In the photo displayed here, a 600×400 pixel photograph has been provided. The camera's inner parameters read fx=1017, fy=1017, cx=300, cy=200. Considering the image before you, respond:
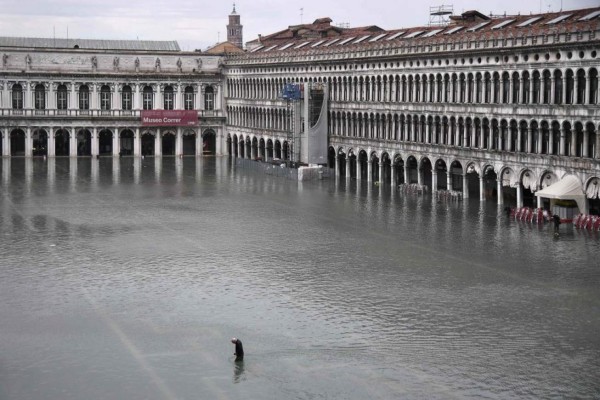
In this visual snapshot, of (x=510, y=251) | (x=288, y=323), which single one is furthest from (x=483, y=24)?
(x=288, y=323)

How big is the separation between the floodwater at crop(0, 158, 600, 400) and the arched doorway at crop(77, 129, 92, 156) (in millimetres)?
55201

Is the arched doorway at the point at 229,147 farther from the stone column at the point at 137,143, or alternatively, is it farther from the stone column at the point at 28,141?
the stone column at the point at 28,141

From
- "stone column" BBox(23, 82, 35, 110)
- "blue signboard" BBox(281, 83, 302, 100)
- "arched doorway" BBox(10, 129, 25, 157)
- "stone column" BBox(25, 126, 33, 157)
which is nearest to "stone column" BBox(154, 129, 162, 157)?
"stone column" BBox(25, 126, 33, 157)

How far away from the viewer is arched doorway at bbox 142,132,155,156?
138000 mm

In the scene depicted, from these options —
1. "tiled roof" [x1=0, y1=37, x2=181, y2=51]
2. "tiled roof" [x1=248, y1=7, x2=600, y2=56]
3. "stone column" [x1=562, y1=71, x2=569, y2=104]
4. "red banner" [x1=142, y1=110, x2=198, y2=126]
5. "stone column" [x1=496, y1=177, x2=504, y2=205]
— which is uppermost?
"tiled roof" [x1=0, y1=37, x2=181, y2=51]

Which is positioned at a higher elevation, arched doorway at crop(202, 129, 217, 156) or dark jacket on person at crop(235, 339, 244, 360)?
arched doorway at crop(202, 129, 217, 156)

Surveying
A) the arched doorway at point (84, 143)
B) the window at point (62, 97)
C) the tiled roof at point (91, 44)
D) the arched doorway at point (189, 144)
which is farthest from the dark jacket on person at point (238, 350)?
the tiled roof at point (91, 44)

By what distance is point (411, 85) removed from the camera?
9450 centimetres

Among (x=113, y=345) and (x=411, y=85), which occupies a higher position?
(x=411, y=85)

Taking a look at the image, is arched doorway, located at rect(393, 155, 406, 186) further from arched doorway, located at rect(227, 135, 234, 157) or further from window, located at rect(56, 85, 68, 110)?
window, located at rect(56, 85, 68, 110)

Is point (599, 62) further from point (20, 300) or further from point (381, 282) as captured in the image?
point (20, 300)

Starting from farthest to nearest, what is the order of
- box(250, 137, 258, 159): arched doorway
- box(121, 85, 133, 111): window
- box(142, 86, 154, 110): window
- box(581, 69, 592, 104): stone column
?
box(142, 86, 154, 110): window → box(121, 85, 133, 111): window → box(250, 137, 258, 159): arched doorway → box(581, 69, 592, 104): stone column

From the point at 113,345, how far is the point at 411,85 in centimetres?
6085

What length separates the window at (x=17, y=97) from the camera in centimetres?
12962
